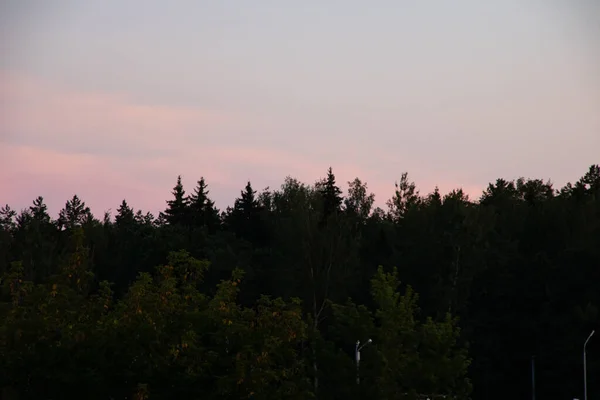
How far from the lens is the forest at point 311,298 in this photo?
3975 cm

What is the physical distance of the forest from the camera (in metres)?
39.8

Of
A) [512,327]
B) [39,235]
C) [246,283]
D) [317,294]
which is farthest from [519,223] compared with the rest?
[39,235]

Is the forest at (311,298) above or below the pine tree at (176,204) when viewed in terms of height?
below

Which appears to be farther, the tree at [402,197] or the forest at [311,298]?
the tree at [402,197]

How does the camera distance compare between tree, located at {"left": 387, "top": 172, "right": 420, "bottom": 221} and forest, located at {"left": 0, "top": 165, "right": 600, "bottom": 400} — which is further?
tree, located at {"left": 387, "top": 172, "right": 420, "bottom": 221}

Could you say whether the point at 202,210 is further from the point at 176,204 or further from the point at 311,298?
the point at 311,298

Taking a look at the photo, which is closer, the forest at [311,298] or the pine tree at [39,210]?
the forest at [311,298]

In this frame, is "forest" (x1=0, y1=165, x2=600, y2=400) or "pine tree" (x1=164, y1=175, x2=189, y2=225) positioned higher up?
"pine tree" (x1=164, y1=175, x2=189, y2=225)

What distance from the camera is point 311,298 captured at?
91.2 m

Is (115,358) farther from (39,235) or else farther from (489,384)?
(39,235)

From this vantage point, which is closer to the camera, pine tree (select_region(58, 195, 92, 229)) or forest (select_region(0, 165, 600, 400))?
forest (select_region(0, 165, 600, 400))

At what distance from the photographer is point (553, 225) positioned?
87.7 meters

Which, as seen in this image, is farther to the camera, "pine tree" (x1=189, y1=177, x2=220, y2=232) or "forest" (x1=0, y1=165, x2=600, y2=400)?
"pine tree" (x1=189, y1=177, x2=220, y2=232)

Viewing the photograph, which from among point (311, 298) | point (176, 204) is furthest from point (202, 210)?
point (311, 298)
